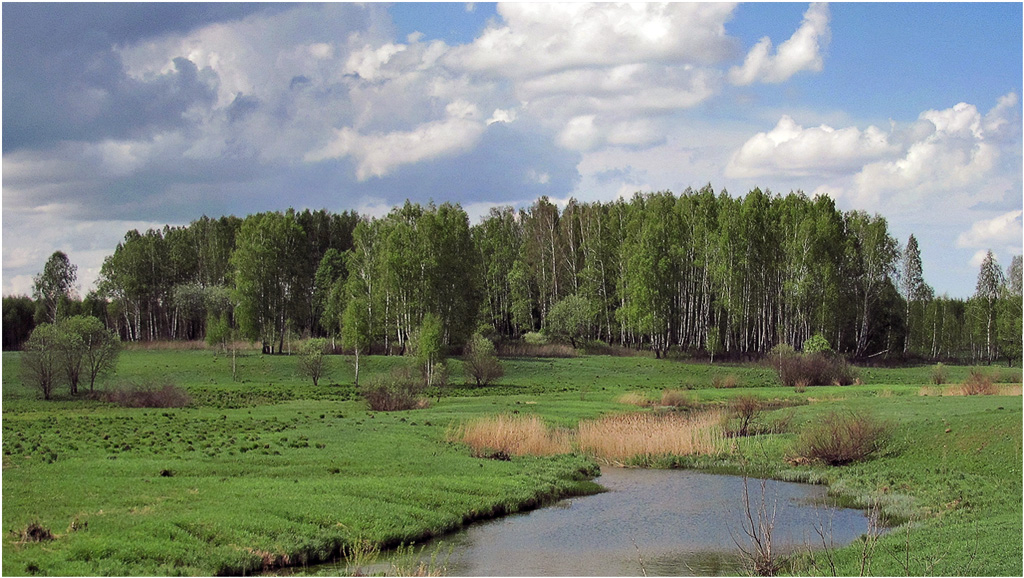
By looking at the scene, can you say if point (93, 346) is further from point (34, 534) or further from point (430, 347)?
point (34, 534)

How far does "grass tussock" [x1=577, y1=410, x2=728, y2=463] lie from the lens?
136 ft

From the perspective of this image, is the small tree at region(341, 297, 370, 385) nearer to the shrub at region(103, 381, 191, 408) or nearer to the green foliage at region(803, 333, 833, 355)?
the shrub at region(103, 381, 191, 408)

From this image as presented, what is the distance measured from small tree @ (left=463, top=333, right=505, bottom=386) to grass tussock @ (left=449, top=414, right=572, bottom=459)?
110ft

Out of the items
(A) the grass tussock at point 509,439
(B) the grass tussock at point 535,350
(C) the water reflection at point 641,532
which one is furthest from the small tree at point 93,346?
(C) the water reflection at point 641,532

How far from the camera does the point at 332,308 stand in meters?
108

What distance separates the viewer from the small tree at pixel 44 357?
2399 inches

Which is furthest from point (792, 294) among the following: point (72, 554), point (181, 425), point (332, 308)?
point (72, 554)

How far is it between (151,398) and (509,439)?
88.0 ft

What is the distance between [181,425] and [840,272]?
264 ft

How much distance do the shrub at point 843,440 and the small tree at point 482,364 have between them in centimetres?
4048

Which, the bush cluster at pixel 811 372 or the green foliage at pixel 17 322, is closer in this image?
the bush cluster at pixel 811 372

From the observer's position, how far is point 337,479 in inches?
1196

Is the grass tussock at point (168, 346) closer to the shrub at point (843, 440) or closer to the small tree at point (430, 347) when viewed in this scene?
the small tree at point (430, 347)

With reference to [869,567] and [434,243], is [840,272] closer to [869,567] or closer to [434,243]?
[434,243]
